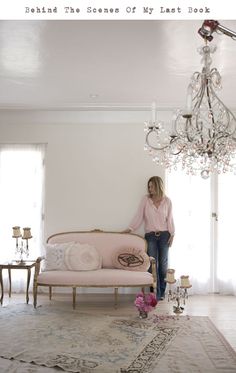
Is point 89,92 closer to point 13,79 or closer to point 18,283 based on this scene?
point 13,79

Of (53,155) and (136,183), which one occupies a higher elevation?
(53,155)

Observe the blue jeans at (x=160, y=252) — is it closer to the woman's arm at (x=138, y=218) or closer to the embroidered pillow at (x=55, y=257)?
the woman's arm at (x=138, y=218)

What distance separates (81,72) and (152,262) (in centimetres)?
250

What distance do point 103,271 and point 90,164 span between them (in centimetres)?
162

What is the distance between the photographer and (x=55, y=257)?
5508 mm

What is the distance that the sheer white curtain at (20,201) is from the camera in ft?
20.1

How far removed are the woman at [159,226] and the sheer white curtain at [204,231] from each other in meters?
0.27

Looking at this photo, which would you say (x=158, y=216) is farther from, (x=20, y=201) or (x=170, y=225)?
(x=20, y=201)

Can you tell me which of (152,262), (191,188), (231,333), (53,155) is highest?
(53,155)

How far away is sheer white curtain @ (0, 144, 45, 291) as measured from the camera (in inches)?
241

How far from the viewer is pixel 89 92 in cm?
518

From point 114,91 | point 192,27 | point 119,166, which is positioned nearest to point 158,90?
point 114,91

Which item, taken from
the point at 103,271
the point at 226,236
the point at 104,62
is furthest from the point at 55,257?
the point at 104,62

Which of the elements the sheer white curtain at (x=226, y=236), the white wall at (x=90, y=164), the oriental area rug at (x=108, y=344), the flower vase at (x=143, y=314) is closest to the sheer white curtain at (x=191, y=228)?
the sheer white curtain at (x=226, y=236)
